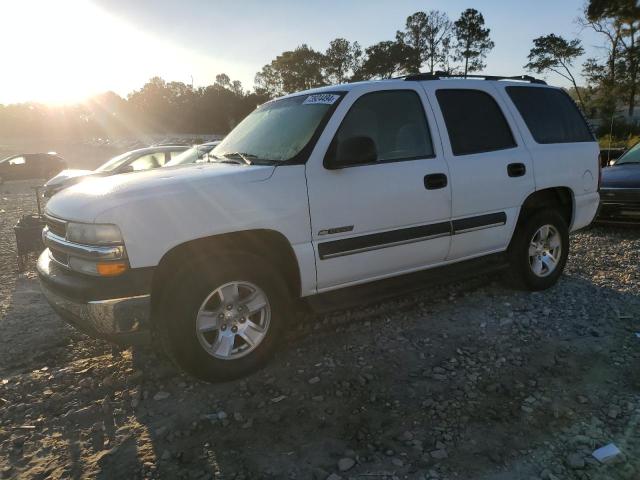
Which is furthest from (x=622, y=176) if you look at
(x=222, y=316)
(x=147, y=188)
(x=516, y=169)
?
(x=147, y=188)

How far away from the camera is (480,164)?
3.86 meters

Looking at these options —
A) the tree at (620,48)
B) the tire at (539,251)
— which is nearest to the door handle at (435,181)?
the tire at (539,251)

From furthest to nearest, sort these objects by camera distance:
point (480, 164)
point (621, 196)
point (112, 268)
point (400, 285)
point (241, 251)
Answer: point (621, 196)
point (480, 164)
point (400, 285)
point (241, 251)
point (112, 268)

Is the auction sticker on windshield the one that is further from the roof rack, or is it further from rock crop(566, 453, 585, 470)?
rock crop(566, 453, 585, 470)

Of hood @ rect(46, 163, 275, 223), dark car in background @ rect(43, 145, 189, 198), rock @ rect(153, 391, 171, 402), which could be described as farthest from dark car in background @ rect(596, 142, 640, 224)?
dark car in background @ rect(43, 145, 189, 198)

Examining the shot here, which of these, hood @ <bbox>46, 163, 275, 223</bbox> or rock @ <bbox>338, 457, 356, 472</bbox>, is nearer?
rock @ <bbox>338, 457, 356, 472</bbox>

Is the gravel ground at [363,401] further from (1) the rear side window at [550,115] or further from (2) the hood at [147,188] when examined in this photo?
(1) the rear side window at [550,115]

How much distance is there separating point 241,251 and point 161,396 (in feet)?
3.49

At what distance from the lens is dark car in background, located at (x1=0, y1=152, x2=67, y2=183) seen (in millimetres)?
22156

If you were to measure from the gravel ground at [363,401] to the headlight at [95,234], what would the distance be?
40.9 inches

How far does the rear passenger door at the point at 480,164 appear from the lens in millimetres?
3770

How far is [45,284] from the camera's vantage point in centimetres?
304

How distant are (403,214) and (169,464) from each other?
220 cm

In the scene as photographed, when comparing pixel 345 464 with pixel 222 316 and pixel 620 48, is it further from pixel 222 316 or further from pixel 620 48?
pixel 620 48
